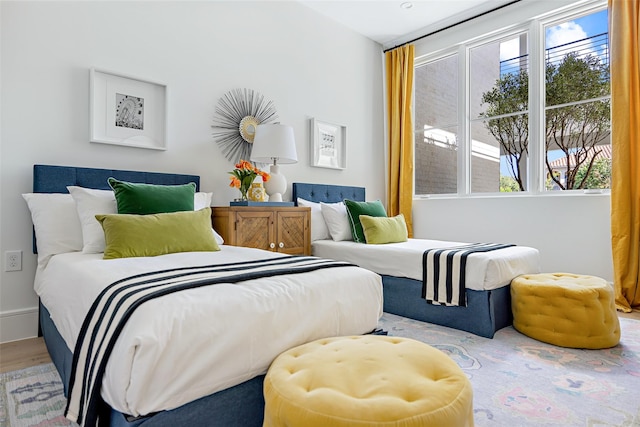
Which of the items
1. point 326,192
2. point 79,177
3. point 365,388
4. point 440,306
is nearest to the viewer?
point 365,388

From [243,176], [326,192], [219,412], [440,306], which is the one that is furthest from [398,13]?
[219,412]

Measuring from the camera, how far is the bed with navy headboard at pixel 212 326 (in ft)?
3.42

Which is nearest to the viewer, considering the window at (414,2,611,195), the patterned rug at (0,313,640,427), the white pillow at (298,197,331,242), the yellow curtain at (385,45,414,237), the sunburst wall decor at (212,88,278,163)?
the patterned rug at (0,313,640,427)

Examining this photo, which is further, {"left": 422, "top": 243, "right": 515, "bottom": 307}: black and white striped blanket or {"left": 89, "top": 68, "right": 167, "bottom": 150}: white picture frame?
{"left": 89, "top": 68, "right": 167, "bottom": 150}: white picture frame

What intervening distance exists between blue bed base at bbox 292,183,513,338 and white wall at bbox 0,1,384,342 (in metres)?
1.63

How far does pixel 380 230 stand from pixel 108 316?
7.96 feet

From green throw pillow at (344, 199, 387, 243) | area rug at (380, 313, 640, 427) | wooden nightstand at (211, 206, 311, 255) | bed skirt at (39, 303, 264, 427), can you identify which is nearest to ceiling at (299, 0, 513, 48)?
green throw pillow at (344, 199, 387, 243)

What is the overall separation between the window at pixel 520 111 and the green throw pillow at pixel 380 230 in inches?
54.2

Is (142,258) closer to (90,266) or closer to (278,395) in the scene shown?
(90,266)

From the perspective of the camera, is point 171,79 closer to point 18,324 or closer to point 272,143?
point 272,143

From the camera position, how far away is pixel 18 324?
94.2 inches

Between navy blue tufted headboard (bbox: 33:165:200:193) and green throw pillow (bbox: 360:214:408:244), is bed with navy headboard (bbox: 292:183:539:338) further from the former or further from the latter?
navy blue tufted headboard (bbox: 33:165:200:193)

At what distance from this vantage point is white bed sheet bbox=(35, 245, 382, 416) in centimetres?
102

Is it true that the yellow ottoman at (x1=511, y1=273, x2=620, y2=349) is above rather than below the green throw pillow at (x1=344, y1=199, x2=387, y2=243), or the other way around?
below
